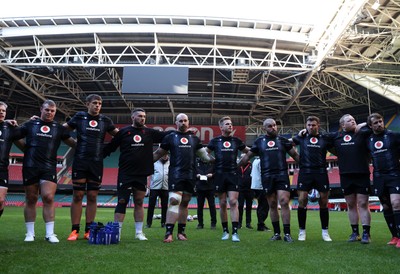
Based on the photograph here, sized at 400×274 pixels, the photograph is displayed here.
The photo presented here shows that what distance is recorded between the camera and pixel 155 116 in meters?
38.5

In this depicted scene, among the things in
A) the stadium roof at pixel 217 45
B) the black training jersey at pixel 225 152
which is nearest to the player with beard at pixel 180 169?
the black training jersey at pixel 225 152

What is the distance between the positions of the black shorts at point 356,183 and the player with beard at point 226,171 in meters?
1.86

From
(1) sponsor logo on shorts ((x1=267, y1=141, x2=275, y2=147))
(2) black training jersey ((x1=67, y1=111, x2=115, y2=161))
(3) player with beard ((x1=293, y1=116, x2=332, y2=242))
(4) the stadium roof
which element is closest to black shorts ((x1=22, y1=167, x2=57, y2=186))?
(2) black training jersey ((x1=67, y1=111, x2=115, y2=161))

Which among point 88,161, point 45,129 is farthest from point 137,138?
point 45,129

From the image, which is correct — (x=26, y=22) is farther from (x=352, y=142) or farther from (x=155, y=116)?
Answer: (x=352, y=142)

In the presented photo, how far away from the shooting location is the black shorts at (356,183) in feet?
18.9

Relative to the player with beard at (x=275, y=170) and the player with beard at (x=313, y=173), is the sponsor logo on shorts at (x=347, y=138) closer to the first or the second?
the player with beard at (x=313, y=173)

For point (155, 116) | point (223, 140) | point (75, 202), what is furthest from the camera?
point (155, 116)

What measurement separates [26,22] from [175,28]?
919 cm

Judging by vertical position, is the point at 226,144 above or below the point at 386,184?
above

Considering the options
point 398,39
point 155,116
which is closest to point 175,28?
point 398,39

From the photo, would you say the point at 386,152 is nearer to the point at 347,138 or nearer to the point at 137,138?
the point at 347,138

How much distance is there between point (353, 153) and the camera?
591 cm

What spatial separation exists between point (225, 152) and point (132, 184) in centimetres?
176
